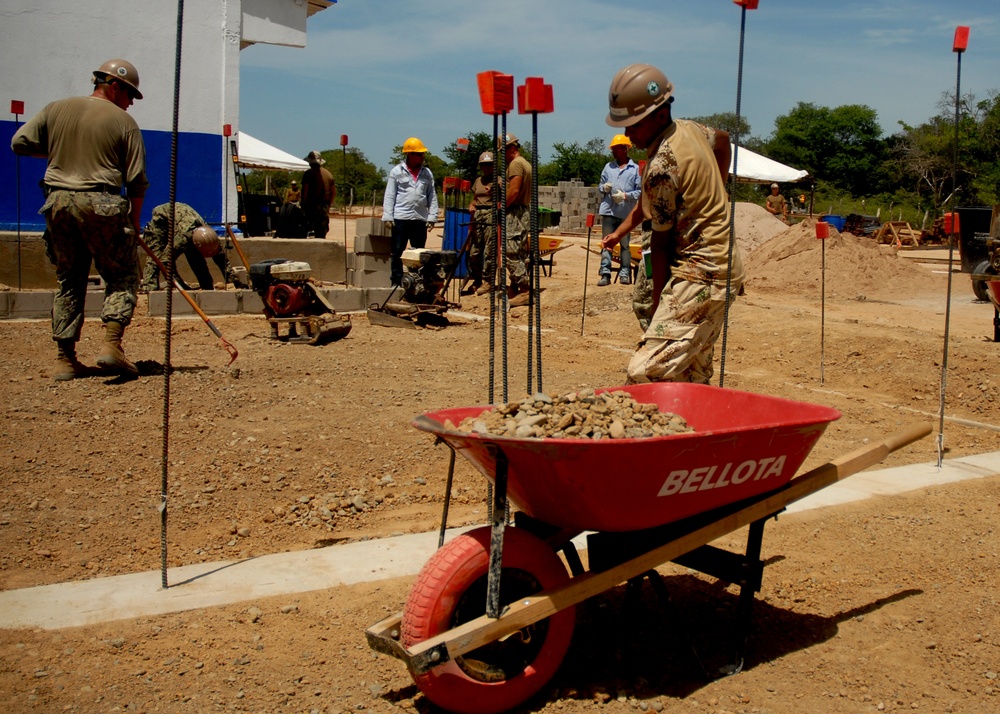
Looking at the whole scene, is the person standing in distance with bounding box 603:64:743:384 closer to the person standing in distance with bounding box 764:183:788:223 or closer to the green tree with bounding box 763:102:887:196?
the person standing in distance with bounding box 764:183:788:223

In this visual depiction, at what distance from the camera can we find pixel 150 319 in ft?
30.0

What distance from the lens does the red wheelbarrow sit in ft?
8.05

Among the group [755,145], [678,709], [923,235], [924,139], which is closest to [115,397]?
[678,709]

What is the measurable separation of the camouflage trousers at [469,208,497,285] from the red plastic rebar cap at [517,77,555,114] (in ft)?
20.4

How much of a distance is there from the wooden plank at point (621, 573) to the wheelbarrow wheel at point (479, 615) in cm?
7

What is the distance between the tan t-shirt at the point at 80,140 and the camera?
19.6 ft

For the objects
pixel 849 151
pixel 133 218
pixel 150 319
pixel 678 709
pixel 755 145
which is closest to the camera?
pixel 678 709

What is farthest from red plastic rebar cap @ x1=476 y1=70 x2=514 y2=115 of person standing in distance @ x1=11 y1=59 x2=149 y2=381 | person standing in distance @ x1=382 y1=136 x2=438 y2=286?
person standing in distance @ x1=382 y1=136 x2=438 y2=286

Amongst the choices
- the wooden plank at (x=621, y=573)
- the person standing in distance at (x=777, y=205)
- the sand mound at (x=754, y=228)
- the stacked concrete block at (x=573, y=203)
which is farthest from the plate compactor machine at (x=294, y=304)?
the stacked concrete block at (x=573, y=203)

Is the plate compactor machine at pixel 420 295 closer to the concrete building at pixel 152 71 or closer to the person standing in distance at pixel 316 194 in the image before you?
the concrete building at pixel 152 71

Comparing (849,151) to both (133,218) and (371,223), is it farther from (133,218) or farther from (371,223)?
(133,218)

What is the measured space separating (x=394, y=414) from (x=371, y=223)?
6.95 meters

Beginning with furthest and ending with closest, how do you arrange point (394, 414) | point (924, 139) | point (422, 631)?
Result: 1. point (924, 139)
2. point (394, 414)
3. point (422, 631)

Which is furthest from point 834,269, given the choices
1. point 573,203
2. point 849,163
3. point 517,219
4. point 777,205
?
point 849,163
